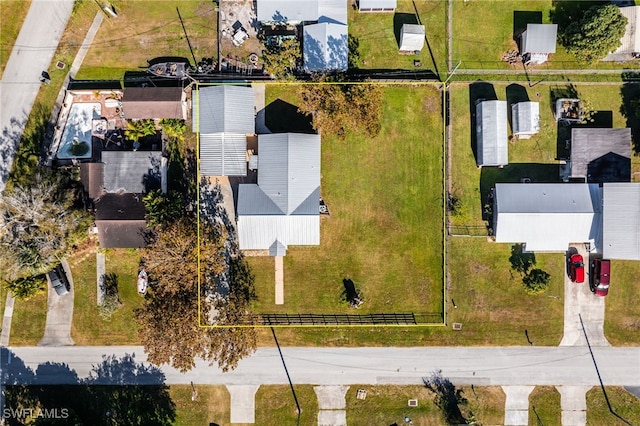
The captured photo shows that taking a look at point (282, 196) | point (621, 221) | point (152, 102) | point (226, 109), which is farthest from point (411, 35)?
point (621, 221)

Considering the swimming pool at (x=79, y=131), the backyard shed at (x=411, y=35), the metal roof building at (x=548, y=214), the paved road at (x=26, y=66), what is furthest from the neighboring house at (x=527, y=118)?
the paved road at (x=26, y=66)

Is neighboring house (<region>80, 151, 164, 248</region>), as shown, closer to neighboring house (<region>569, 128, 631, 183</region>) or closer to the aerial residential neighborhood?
the aerial residential neighborhood

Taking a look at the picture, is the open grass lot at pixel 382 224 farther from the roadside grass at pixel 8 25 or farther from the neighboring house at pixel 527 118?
the roadside grass at pixel 8 25

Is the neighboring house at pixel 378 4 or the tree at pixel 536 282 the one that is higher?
the neighboring house at pixel 378 4

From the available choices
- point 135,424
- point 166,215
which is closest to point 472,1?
point 166,215

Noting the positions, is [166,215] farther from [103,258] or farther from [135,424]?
[135,424]

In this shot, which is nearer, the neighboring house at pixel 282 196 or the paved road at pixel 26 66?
the neighboring house at pixel 282 196

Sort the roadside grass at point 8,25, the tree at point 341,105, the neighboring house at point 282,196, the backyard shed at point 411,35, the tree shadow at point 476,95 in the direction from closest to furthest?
the tree at point 341,105 → the neighboring house at point 282,196 → the backyard shed at point 411,35 → the tree shadow at point 476,95 → the roadside grass at point 8,25
